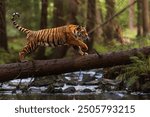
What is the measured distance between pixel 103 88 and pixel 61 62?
1.62 m

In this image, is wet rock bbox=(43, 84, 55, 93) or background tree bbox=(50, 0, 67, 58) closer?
wet rock bbox=(43, 84, 55, 93)

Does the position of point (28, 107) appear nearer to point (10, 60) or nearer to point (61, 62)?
point (61, 62)

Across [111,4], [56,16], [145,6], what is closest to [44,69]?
[111,4]

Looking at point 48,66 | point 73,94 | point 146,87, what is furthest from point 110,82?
point 48,66

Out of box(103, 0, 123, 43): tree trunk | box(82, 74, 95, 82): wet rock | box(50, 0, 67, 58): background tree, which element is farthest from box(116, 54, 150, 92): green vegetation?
box(50, 0, 67, 58): background tree

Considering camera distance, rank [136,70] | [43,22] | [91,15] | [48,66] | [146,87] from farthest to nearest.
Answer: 1. [91,15]
2. [43,22]
3. [136,70]
4. [146,87]
5. [48,66]

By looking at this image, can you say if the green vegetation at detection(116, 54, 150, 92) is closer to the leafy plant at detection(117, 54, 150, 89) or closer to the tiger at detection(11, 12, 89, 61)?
the leafy plant at detection(117, 54, 150, 89)

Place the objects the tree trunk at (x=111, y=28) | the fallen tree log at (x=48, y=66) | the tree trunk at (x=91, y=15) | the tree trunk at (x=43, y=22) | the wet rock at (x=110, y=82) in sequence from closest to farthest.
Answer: the fallen tree log at (x=48, y=66) < the wet rock at (x=110, y=82) < the tree trunk at (x=43, y=22) < the tree trunk at (x=91, y=15) < the tree trunk at (x=111, y=28)

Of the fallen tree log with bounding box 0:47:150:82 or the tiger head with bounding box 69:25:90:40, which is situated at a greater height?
the tiger head with bounding box 69:25:90:40

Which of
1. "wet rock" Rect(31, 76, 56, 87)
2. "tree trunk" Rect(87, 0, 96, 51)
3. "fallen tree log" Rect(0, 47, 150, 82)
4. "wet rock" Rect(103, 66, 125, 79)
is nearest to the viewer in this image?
"fallen tree log" Rect(0, 47, 150, 82)

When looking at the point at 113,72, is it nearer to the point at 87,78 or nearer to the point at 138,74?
the point at 87,78

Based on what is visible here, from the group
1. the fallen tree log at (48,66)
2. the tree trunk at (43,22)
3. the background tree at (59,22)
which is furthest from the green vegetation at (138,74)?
the background tree at (59,22)

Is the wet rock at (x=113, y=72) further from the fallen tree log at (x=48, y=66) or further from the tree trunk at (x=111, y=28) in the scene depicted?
the tree trunk at (x=111, y=28)

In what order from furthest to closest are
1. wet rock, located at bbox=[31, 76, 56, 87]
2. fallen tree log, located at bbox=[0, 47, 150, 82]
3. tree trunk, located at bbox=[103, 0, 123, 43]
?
tree trunk, located at bbox=[103, 0, 123, 43]
wet rock, located at bbox=[31, 76, 56, 87]
fallen tree log, located at bbox=[0, 47, 150, 82]
